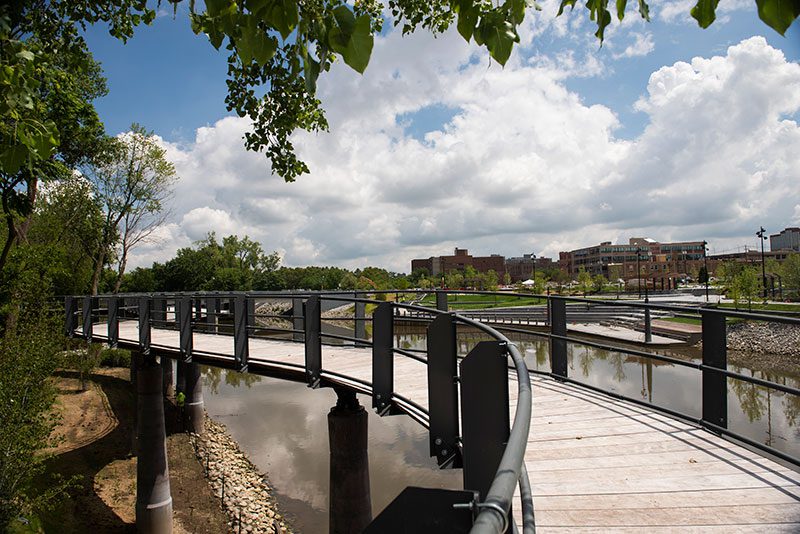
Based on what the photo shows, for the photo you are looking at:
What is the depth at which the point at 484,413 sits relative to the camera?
8.11 ft

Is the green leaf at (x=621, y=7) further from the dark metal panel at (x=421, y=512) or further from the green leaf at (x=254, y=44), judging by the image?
the dark metal panel at (x=421, y=512)

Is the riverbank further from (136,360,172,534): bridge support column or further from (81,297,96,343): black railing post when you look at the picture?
(81,297,96,343): black railing post

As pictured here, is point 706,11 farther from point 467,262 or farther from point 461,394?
point 467,262

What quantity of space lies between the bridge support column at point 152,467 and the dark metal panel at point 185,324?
4.82 m

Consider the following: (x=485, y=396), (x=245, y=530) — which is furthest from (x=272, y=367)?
(x=245, y=530)

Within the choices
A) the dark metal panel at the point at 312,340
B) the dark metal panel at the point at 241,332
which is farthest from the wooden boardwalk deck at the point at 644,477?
the dark metal panel at the point at 241,332

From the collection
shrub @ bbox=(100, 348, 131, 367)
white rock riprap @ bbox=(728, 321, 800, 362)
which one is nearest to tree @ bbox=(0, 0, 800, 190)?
shrub @ bbox=(100, 348, 131, 367)

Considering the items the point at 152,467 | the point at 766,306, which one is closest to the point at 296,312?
the point at 152,467

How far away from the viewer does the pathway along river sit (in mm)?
16562

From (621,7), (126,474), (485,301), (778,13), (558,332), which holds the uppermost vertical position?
(621,7)

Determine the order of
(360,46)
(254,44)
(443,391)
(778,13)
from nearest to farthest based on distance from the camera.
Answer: (778,13) → (360,46) → (254,44) → (443,391)

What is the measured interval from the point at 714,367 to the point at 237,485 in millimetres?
17381

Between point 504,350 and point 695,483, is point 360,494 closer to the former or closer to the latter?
point 695,483

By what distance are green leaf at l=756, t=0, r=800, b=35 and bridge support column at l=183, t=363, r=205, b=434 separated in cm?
2257
